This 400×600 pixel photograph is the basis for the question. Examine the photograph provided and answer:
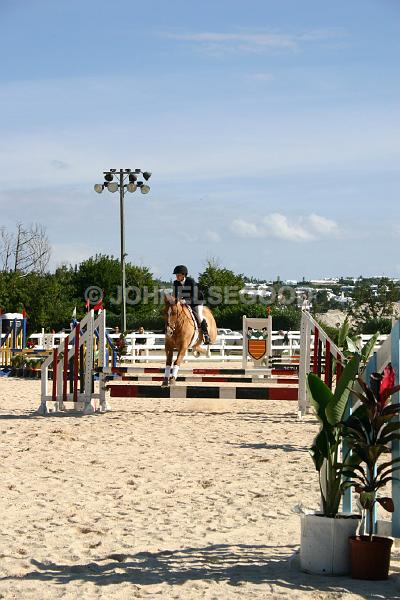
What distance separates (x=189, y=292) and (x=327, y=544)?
11.3 m

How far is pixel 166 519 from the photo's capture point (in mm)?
6648

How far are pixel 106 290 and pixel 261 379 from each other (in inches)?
1523

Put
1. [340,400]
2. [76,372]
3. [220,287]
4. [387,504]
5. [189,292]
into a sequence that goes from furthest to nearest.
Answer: [220,287], [189,292], [76,372], [340,400], [387,504]

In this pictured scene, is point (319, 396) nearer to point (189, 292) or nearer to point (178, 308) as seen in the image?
point (178, 308)

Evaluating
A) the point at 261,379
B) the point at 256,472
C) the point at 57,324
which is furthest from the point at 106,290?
the point at 256,472

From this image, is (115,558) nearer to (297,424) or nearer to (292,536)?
(292,536)

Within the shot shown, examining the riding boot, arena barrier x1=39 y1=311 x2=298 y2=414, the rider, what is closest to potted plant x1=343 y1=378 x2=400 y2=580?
arena barrier x1=39 y1=311 x2=298 y2=414

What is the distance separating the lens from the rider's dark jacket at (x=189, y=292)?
1567cm

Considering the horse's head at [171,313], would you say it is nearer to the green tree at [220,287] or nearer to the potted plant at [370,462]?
the potted plant at [370,462]

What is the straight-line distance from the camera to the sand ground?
16.1ft

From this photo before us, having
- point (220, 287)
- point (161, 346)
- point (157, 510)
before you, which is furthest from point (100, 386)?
point (220, 287)

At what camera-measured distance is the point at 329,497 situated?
203 inches

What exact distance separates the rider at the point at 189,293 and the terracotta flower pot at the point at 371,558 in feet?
34.4

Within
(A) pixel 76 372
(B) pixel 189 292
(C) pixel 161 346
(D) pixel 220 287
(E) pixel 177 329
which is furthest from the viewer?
(D) pixel 220 287
